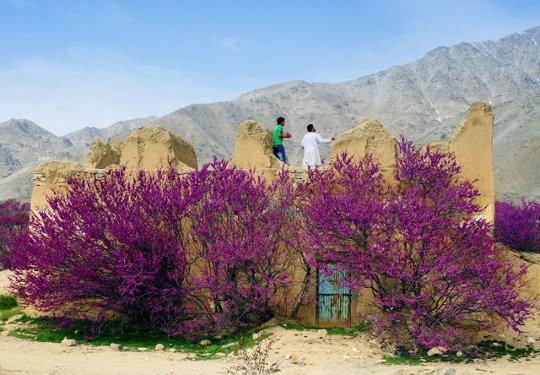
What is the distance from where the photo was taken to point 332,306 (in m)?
12.2

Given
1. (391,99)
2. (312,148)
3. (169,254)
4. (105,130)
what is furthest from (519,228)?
(105,130)

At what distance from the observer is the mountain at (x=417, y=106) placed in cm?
5659

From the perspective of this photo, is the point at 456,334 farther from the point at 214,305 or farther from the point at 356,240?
the point at 214,305

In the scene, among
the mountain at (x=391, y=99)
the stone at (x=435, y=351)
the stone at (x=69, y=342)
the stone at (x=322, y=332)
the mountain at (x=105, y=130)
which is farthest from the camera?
the mountain at (x=105, y=130)

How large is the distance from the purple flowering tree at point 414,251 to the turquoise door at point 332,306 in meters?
0.82

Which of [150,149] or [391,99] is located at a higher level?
[391,99]

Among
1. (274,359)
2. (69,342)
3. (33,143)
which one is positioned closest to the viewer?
(274,359)

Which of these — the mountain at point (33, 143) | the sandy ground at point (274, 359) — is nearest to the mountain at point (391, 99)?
the mountain at point (33, 143)

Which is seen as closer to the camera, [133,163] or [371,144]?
[371,144]

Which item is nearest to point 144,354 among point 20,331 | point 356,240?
point 20,331

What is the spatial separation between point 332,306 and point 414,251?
8.13 ft

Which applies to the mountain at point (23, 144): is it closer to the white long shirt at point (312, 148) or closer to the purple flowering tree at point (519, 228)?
the purple flowering tree at point (519, 228)

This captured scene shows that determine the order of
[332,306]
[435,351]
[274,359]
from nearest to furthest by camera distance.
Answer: [274,359] < [435,351] < [332,306]

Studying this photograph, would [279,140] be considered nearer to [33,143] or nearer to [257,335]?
[257,335]
